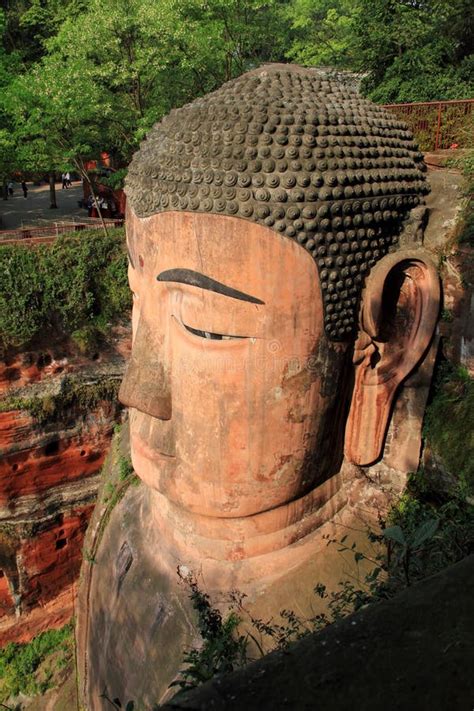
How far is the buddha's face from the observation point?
402 cm

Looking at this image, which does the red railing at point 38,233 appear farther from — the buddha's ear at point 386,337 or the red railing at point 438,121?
the buddha's ear at point 386,337

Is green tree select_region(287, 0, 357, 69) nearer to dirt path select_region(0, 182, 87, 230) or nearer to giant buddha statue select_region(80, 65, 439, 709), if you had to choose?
dirt path select_region(0, 182, 87, 230)

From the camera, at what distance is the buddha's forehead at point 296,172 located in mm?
3943

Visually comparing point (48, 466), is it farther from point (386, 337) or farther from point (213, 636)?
point (386, 337)

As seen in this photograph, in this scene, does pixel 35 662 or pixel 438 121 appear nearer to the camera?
pixel 438 121

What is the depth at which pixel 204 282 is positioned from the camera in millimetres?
4066

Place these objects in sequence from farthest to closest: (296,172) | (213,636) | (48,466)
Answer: (48,466), (213,636), (296,172)

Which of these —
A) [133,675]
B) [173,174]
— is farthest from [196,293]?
[133,675]

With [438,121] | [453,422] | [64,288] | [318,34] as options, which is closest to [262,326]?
[453,422]

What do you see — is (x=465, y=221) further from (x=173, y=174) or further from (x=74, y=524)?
(x=74, y=524)

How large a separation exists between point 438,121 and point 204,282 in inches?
202

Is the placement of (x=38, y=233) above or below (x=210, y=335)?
below

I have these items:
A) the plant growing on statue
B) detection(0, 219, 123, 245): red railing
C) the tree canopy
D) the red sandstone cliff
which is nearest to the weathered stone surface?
the plant growing on statue

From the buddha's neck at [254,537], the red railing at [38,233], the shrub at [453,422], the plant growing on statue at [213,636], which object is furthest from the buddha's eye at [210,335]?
the red railing at [38,233]
